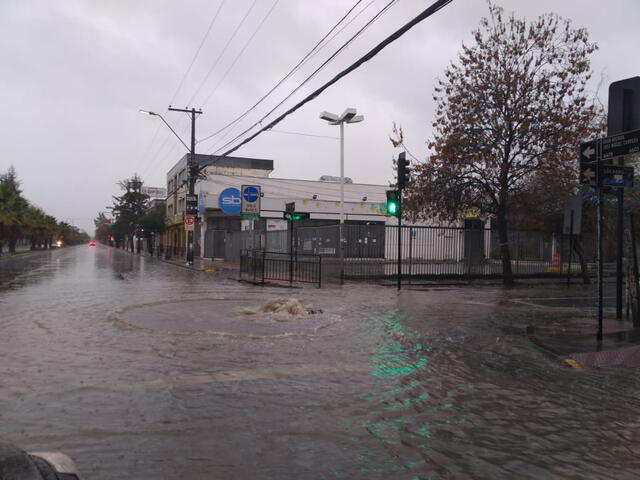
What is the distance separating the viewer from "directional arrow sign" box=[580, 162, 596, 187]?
8.03 metres

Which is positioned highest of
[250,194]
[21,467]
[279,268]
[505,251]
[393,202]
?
[250,194]

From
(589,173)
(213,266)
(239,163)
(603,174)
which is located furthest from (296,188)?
(603,174)

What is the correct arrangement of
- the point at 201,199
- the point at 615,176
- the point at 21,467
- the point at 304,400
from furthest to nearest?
the point at 201,199, the point at 615,176, the point at 304,400, the point at 21,467

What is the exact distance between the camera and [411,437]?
413 cm

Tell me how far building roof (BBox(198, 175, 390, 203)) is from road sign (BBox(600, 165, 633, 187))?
36.2 metres

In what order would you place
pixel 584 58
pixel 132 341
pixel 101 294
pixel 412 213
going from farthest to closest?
pixel 412 213
pixel 584 58
pixel 101 294
pixel 132 341

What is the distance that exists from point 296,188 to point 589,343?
38695 millimetres

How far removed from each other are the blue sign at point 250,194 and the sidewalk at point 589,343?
A: 48.4ft

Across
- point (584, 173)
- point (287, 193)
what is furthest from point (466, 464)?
point (287, 193)

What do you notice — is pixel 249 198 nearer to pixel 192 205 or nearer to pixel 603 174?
pixel 192 205

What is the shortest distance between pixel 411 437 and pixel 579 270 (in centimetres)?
2405

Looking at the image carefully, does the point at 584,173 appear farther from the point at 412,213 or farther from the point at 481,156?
the point at 412,213

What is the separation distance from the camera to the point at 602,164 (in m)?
7.95

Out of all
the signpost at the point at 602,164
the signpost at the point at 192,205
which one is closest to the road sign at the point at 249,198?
the signpost at the point at 192,205
